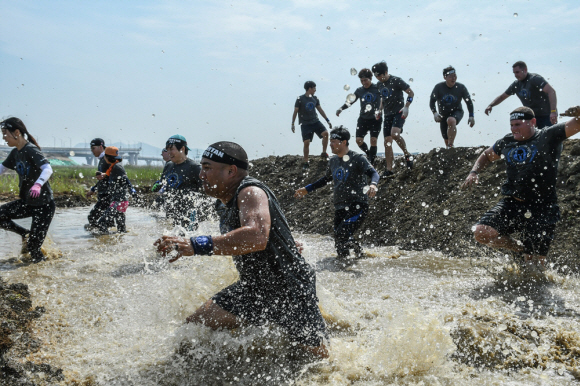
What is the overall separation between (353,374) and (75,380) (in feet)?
6.08

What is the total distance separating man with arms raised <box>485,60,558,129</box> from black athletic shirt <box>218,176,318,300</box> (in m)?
7.44

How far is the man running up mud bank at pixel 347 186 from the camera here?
23.8ft

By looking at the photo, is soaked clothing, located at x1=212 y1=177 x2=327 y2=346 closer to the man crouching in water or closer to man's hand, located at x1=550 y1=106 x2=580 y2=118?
the man crouching in water

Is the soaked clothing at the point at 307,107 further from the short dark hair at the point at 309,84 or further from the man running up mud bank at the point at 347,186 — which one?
the man running up mud bank at the point at 347,186

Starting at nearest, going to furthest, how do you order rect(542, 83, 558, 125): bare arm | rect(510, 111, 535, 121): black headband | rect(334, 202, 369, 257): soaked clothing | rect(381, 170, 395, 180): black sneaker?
rect(510, 111, 535, 121): black headband < rect(334, 202, 369, 257): soaked clothing < rect(542, 83, 558, 125): bare arm < rect(381, 170, 395, 180): black sneaker

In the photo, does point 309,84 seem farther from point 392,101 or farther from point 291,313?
point 291,313

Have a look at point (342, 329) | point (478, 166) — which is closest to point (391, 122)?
point (478, 166)

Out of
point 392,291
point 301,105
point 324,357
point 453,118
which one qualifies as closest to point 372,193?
point 392,291

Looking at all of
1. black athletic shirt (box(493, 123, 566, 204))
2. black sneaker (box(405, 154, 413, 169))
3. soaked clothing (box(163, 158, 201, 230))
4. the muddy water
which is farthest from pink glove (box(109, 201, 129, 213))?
black athletic shirt (box(493, 123, 566, 204))

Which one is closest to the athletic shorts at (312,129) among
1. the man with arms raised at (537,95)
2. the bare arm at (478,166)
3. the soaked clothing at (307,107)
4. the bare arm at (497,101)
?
the soaked clothing at (307,107)

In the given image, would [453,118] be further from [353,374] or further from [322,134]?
[353,374]

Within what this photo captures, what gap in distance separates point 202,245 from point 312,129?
10698 mm

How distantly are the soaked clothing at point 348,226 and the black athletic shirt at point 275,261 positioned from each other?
4.28 m

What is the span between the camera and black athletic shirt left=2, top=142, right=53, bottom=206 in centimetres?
648
